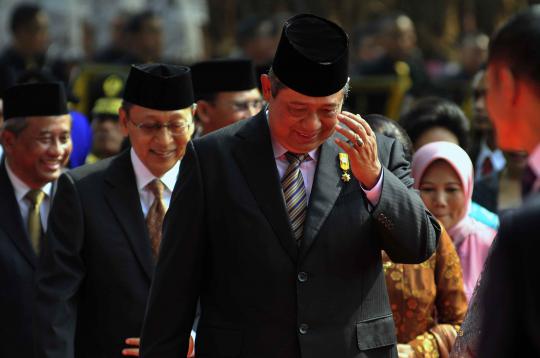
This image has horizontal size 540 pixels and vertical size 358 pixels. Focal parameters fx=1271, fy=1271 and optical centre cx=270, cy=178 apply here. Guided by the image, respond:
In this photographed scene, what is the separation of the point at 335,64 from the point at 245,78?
2943mm

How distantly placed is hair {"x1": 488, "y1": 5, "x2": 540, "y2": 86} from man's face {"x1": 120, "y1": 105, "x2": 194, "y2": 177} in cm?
291

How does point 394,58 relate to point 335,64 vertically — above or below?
above

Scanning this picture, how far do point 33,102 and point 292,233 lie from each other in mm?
2718

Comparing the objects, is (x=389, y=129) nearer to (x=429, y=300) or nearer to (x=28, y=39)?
(x=429, y=300)

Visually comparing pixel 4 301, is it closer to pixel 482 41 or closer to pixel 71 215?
pixel 71 215

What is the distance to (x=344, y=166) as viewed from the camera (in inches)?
180

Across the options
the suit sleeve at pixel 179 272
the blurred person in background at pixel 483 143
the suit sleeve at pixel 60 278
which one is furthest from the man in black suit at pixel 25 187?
the blurred person in background at pixel 483 143

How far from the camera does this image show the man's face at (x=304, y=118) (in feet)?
14.5

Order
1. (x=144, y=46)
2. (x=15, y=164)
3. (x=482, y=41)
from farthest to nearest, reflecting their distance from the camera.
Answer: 1. (x=482, y=41)
2. (x=144, y=46)
3. (x=15, y=164)

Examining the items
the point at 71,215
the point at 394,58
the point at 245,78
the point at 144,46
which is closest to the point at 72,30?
the point at 144,46

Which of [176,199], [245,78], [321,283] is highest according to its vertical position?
[245,78]

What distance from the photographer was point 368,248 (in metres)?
4.48

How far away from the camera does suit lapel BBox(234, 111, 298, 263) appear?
14.6 ft

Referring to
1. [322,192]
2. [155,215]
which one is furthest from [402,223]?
[155,215]
